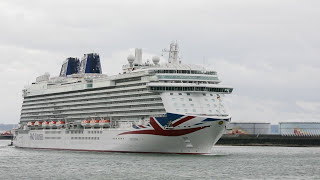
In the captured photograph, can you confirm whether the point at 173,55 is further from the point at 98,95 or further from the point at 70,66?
the point at 70,66

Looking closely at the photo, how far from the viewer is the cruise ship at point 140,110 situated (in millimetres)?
62000

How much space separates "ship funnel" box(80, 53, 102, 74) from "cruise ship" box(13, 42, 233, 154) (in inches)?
12.2

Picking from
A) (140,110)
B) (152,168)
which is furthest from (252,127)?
(152,168)

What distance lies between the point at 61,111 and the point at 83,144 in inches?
396

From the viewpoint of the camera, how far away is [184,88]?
208 ft

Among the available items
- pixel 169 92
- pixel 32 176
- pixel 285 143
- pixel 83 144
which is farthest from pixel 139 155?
pixel 285 143

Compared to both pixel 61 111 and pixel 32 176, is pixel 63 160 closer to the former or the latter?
pixel 32 176

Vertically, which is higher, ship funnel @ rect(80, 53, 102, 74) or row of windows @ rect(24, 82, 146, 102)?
ship funnel @ rect(80, 53, 102, 74)

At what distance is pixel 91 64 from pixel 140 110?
920 inches

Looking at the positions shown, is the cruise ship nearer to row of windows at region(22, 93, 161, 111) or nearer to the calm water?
row of windows at region(22, 93, 161, 111)

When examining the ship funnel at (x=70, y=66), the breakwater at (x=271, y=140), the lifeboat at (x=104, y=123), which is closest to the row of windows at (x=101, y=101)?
the lifeboat at (x=104, y=123)

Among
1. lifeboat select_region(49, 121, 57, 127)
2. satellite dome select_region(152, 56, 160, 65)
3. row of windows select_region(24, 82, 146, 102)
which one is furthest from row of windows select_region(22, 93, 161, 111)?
satellite dome select_region(152, 56, 160, 65)

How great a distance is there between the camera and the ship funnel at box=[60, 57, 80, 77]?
302 feet

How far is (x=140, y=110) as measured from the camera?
216 feet
